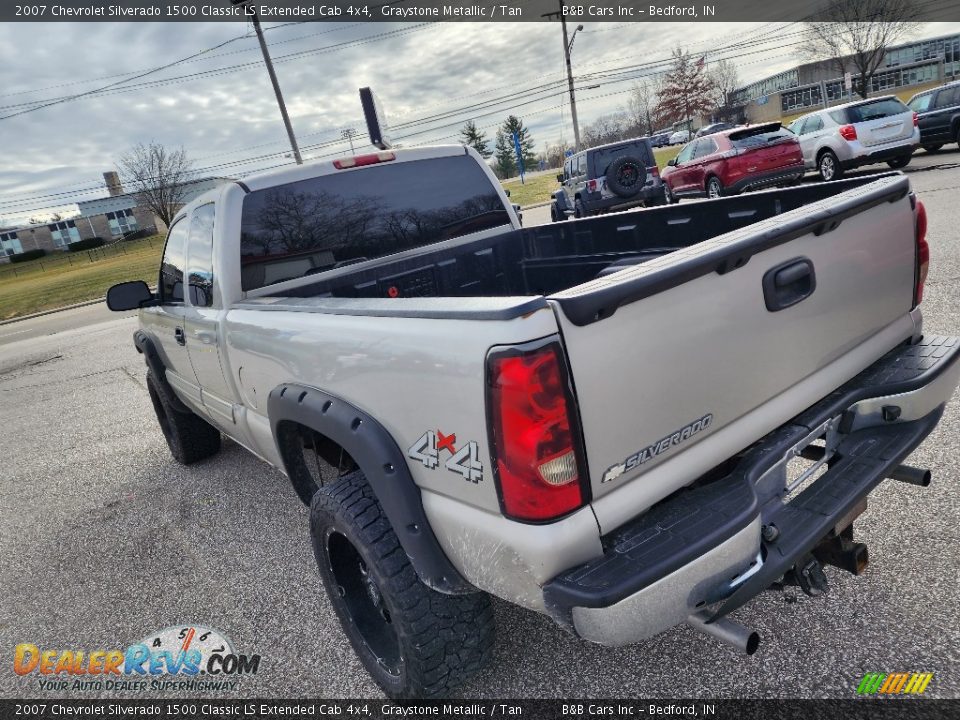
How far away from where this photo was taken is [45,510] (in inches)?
181

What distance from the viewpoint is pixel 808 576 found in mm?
2014

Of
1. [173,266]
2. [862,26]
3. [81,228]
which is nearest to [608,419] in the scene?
[173,266]

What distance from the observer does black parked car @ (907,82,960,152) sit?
14.6 meters

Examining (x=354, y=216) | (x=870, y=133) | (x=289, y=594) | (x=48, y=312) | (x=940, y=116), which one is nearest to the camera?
(x=289, y=594)

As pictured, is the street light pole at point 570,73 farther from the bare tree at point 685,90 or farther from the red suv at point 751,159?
the bare tree at point 685,90

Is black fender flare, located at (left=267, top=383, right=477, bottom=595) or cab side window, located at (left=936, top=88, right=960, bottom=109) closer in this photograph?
black fender flare, located at (left=267, top=383, right=477, bottom=595)

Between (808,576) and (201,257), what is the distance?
3.18m

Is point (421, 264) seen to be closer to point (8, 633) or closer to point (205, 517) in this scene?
point (205, 517)

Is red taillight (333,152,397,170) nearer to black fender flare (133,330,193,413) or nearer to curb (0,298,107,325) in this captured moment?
black fender flare (133,330,193,413)

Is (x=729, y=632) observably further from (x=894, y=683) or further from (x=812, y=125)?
(x=812, y=125)

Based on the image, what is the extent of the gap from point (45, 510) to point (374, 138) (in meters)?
4.04

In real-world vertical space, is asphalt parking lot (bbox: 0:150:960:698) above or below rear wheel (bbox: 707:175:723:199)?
below

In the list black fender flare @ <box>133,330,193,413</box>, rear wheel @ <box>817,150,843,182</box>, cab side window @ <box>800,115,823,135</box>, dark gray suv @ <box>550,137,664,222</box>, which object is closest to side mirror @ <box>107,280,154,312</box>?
black fender flare @ <box>133,330,193,413</box>

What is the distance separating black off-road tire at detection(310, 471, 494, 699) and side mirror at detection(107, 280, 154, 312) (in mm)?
2505
